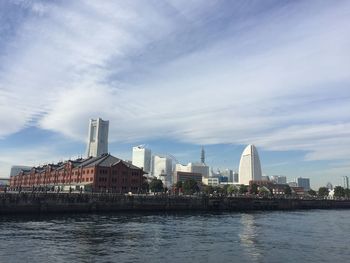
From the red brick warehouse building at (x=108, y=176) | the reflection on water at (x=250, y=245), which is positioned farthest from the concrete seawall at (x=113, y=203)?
the reflection on water at (x=250, y=245)

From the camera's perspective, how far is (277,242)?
59.6 meters

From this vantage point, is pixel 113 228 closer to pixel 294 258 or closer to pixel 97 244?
pixel 97 244

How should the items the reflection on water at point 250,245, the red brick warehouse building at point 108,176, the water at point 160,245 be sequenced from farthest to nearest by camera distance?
the red brick warehouse building at point 108,176
the reflection on water at point 250,245
the water at point 160,245

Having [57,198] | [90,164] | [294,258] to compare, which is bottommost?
[294,258]

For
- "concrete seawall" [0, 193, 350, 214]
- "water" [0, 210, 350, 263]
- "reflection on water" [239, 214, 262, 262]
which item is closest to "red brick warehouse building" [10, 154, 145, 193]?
"concrete seawall" [0, 193, 350, 214]

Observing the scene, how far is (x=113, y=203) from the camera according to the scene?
121375 mm

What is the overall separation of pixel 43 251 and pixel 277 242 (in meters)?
34.4

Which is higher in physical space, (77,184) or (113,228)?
(77,184)

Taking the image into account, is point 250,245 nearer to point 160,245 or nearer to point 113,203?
point 160,245

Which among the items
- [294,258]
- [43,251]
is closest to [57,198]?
[43,251]

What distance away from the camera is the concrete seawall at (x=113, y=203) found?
101713mm

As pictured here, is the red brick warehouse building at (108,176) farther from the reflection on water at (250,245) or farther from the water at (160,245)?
the reflection on water at (250,245)

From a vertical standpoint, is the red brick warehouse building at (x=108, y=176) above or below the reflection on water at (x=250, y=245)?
above

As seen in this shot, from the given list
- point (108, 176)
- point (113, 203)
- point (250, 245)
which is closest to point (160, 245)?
point (250, 245)
